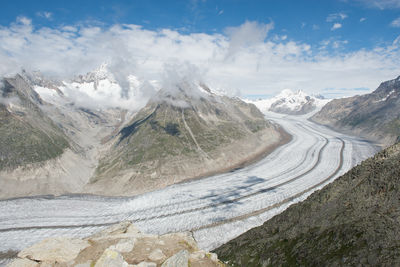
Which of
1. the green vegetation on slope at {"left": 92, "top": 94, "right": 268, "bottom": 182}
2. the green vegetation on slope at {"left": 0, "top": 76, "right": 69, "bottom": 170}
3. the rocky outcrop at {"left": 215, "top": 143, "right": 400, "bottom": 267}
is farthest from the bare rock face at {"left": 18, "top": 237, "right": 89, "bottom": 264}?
the green vegetation on slope at {"left": 0, "top": 76, "right": 69, "bottom": 170}

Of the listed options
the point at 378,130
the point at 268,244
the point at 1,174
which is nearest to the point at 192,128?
the point at 1,174

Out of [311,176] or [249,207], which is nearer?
[249,207]

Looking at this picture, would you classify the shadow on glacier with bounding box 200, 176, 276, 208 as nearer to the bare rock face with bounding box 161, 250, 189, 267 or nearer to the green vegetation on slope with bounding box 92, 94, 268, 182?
the green vegetation on slope with bounding box 92, 94, 268, 182

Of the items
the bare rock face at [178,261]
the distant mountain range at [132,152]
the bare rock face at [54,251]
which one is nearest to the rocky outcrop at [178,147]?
the distant mountain range at [132,152]

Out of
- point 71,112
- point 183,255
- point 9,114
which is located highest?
point 71,112

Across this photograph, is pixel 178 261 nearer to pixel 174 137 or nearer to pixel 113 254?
pixel 113 254

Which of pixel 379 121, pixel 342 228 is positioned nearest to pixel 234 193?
pixel 342 228

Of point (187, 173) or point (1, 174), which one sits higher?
point (1, 174)

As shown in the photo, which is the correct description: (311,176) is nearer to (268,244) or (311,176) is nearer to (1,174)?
(268,244)
